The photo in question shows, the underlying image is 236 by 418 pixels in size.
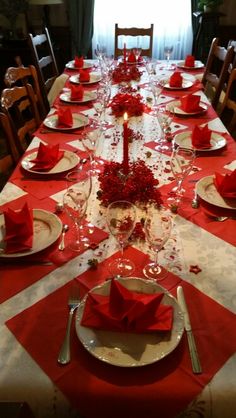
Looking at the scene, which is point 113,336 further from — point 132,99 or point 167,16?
point 167,16

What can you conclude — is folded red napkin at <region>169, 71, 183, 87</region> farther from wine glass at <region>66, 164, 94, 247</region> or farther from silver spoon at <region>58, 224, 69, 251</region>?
silver spoon at <region>58, 224, 69, 251</region>

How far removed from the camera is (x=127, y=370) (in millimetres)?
714

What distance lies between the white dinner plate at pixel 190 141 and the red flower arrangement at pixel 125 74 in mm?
1049

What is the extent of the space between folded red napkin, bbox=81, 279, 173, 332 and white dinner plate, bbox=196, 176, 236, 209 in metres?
0.49

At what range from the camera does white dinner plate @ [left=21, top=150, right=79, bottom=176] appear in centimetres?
140

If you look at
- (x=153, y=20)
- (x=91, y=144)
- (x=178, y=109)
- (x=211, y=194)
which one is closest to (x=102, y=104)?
(x=178, y=109)

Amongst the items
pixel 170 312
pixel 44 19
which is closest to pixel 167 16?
pixel 44 19

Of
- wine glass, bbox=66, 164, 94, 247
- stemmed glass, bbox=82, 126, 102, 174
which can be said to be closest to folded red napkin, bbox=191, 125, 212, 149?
stemmed glass, bbox=82, 126, 102, 174

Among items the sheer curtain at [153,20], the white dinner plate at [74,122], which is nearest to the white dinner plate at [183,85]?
the white dinner plate at [74,122]

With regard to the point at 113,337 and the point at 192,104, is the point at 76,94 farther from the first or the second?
the point at 113,337

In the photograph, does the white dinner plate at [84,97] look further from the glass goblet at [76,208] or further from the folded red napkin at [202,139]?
the glass goblet at [76,208]

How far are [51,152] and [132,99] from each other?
0.81m

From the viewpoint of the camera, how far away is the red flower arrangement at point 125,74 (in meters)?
2.53

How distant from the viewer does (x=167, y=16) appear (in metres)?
4.07
